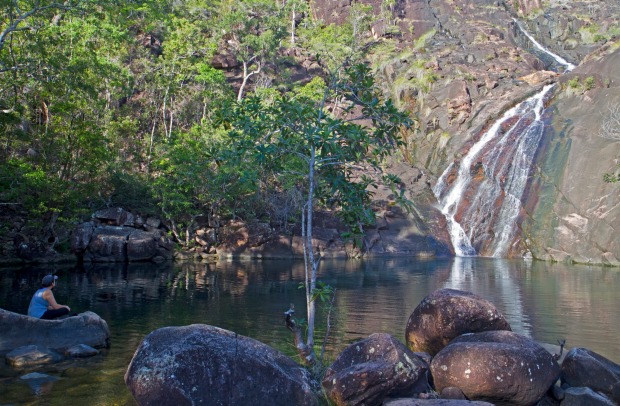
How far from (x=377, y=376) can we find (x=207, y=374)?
2.58m

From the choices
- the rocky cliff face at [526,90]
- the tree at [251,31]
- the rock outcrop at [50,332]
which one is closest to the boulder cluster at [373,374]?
the rock outcrop at [50,332]

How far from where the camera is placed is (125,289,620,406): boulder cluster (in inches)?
302

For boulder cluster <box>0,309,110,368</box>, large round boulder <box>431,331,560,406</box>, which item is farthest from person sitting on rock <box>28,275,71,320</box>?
large round boulder <box>431,331,560,406</box>

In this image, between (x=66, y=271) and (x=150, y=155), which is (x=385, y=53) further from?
(x=66, y=271)

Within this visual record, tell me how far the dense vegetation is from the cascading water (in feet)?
41.5

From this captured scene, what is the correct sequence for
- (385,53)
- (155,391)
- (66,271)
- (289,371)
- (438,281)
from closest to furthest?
(155,391), (289,371), (438,281), (66,271), (385,53)

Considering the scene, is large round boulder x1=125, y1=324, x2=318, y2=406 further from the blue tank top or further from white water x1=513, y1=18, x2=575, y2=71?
white water x1=513, y1=18, x2=575, y2=71

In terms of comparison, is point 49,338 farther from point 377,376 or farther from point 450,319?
point 450,319

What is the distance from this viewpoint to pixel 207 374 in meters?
7.70

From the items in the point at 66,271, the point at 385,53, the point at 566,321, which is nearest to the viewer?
the point at 566,321

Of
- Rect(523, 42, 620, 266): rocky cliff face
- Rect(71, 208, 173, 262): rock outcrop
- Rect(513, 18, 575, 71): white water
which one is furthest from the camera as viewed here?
Rect(513, 18, 575, 71): white water

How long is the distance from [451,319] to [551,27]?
76752mm

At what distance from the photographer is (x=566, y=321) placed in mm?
18078

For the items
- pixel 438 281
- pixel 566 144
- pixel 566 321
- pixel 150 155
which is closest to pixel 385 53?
pixel 566 144
